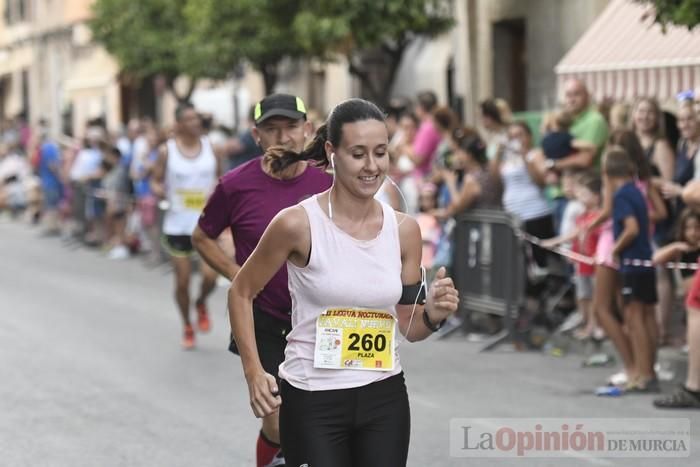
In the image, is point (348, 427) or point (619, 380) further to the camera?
point (619, 380)

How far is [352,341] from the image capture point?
17.2 feet

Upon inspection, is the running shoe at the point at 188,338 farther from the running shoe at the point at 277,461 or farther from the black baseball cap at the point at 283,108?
the running shoe at the point at 277,461

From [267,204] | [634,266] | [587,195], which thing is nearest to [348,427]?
[267,204]

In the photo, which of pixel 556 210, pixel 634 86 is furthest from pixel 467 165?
pixel 634 86

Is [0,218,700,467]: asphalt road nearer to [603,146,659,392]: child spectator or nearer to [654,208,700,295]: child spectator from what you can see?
[603,146,659,392]: child spectator

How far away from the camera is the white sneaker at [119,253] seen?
21.9 metres

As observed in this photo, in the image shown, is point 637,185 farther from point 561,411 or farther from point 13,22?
point 13,22

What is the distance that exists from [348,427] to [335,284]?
0.47 meters

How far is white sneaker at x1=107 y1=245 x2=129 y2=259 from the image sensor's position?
21.9 meters

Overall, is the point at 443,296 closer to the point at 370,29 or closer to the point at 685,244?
the point at 685,244

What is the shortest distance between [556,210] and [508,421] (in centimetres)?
476

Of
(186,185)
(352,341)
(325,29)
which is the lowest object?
(352,341)

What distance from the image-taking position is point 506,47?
2450 cm

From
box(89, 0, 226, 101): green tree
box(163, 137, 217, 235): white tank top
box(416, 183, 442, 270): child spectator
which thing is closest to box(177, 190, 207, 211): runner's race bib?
box(163, 137, 217, 235): white tank top
